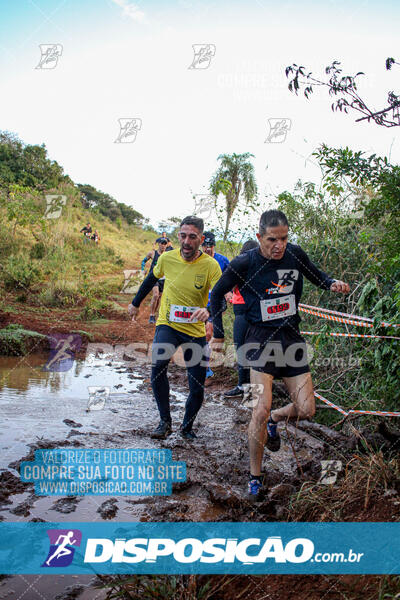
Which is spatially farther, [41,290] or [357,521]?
[41,290]

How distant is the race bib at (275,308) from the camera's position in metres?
3.49

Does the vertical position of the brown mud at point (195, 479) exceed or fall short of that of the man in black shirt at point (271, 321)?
it falls short

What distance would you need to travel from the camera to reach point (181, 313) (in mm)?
4508

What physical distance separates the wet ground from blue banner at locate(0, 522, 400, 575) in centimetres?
14

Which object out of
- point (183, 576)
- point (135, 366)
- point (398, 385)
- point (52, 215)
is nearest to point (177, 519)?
point (183, 576)

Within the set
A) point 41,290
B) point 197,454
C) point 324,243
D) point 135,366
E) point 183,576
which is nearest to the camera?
point 183,576

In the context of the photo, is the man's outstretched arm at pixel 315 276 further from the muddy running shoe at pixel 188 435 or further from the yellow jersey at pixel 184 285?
the muddy running shoe at pixel 188 435

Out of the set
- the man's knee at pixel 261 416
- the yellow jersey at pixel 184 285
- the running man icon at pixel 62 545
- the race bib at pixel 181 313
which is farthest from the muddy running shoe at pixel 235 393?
the running man icon at pixel 62 545

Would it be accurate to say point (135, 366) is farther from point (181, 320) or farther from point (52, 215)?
point (52, 215)

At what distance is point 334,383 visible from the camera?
15.8 feet

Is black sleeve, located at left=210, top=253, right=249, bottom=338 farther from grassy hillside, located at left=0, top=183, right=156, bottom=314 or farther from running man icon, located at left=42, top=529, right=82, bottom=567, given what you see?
grassy hillside, located at left=0, top=183, right=156, bottom=314

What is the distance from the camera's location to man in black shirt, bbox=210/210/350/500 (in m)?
3.34

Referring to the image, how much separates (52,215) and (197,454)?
45.3 feet

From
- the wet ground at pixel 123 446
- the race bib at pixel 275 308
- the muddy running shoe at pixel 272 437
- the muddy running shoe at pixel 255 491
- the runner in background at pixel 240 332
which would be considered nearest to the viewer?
the wet ground at pixel 123 446
